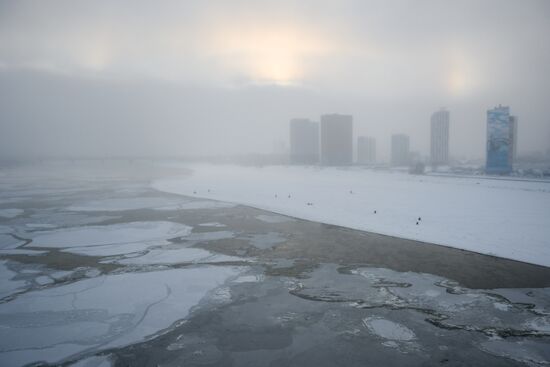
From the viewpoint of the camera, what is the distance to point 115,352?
7.32m

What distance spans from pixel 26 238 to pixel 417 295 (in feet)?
67.2

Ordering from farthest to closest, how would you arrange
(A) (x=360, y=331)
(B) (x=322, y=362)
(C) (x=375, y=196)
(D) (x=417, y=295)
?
(C) (x=375, y=196) → (D) (x=417, y=295) → (A) (x=360, y=331) → (B) (x=322, y=362)

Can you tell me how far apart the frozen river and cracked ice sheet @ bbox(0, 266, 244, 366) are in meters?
0.05

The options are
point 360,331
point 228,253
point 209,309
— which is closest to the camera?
point 360,331

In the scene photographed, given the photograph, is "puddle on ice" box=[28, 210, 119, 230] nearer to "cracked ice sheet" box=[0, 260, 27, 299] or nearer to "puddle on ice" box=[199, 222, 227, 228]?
"puddle on ice" box=[199, 222, 227, 228]

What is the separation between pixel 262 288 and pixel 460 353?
5.97 metres

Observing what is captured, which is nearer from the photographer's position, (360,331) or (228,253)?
(360,331)

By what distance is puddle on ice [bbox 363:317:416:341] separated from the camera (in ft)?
26.3

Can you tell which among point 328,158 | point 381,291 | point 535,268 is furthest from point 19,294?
point 328,158

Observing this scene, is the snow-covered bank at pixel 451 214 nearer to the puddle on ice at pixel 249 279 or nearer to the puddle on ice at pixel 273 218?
the puddle on ice at pixel 273 218

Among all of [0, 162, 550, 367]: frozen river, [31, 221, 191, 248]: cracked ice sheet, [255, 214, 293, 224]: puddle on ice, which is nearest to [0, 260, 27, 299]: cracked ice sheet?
[0, 162, 550, 367]: frozen river

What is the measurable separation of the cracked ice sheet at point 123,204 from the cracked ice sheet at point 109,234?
8.34 m

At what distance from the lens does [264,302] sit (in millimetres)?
9945

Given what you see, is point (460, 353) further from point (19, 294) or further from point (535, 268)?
point (19, 294)
